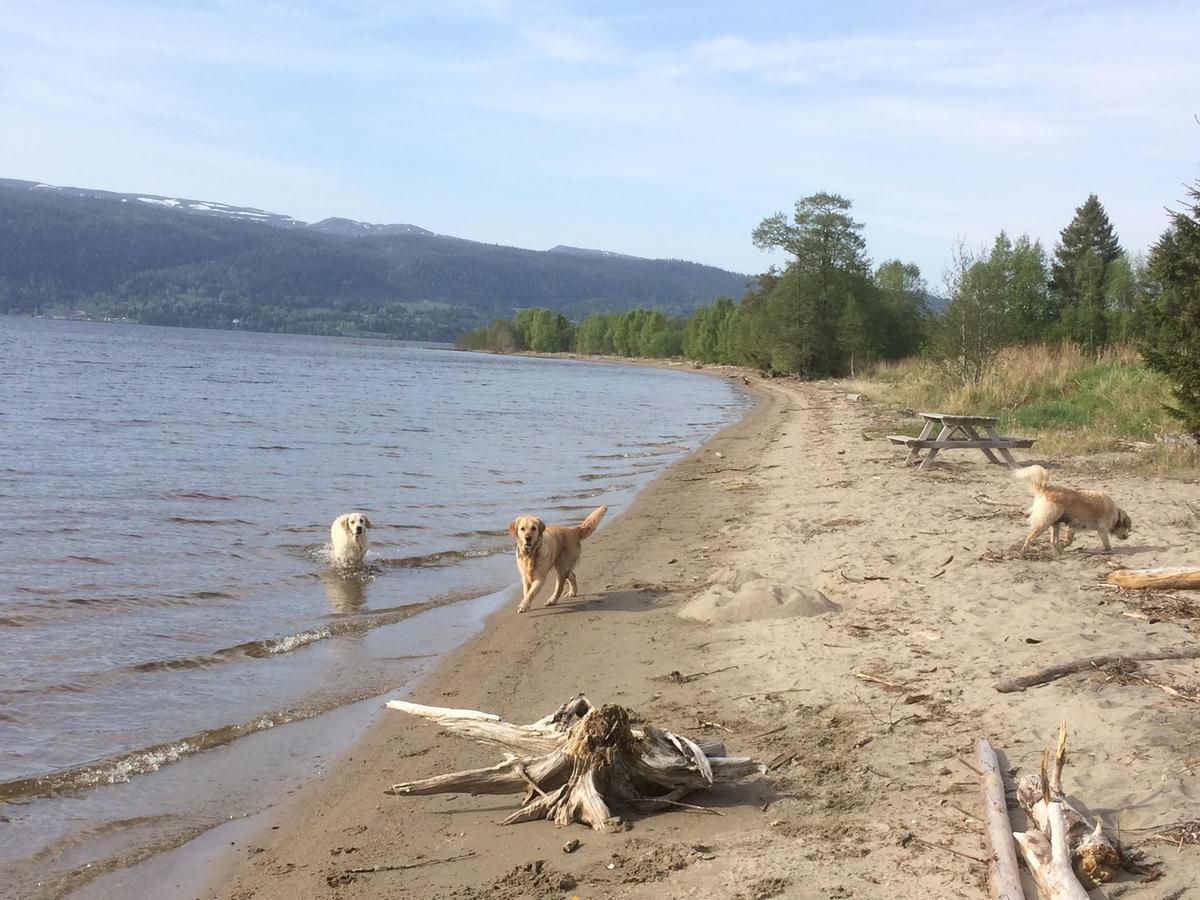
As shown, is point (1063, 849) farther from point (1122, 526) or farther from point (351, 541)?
point (351, 541)

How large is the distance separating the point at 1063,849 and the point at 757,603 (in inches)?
165

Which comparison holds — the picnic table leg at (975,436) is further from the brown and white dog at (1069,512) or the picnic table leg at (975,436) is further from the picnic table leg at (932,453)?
the brown and white dog at (1069,512)

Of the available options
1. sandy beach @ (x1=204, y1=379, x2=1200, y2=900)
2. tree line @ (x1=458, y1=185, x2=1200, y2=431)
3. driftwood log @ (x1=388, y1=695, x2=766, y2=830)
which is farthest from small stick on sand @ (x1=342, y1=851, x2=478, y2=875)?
tree line @ (x1=458, y1=185, x2=1200, y2=431)

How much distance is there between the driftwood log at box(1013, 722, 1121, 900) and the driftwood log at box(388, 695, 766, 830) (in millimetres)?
1228

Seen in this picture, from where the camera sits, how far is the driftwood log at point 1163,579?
684 centimetres

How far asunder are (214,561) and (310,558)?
1.03m

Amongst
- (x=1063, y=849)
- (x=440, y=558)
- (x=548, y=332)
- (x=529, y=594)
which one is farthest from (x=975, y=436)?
(x=548, y=332)

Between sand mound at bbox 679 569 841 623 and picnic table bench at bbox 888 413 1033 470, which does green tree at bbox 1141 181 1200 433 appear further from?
sand mound at bbox 679 569 841 623

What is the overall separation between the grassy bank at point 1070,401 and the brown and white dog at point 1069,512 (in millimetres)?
4792

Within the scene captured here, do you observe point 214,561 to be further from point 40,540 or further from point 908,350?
point 908,350

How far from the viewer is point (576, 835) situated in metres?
4.14

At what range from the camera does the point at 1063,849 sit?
3.31 meters

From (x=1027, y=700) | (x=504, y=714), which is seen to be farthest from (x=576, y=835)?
(x=1027, y=700)

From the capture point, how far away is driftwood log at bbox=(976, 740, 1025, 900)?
323cm
